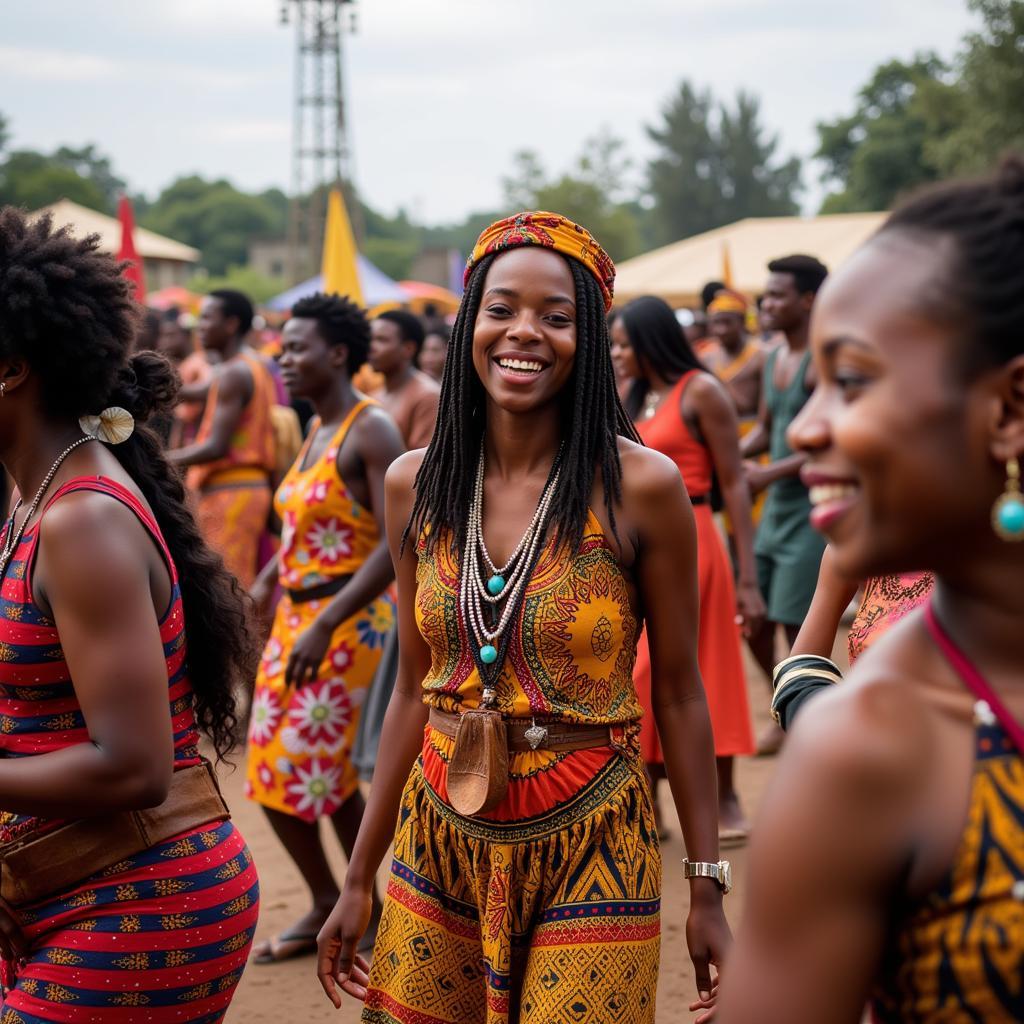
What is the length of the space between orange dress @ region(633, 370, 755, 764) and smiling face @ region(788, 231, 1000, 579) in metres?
4.44

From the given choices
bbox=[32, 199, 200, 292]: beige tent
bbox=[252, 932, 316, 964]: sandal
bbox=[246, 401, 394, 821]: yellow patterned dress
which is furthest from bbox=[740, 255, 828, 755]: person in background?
bbox=[32, 199, 200, 292]: beige tent

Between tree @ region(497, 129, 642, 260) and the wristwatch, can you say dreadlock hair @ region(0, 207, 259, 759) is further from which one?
tree @ region(497, 129, 642, 260)

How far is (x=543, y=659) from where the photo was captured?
103 inches

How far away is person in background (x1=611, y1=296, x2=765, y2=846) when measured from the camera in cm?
586

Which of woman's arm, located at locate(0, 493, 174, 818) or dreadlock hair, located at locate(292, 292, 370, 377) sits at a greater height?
dreadlock hair, located at locate(292, 292, 370, 377)

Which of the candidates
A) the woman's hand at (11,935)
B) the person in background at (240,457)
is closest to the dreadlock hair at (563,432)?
the woman's hand at (11,935)

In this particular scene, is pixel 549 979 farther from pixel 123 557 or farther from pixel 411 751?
pixel 123 557

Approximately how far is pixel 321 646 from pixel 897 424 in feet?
12.2

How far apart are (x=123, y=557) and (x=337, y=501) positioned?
2.61m

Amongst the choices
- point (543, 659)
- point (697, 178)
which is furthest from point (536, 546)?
point (697, 178)

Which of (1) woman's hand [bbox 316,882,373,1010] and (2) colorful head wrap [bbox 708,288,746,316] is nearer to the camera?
(1) woman's hand [bbox 316,882,373,1010]

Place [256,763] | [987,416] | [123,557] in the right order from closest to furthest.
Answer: [987,416]
[123,557]
[256,763]

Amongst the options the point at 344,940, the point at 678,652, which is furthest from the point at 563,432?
the point at 344,940

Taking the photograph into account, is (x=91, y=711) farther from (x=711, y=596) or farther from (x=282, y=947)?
(x=711, y=596)
